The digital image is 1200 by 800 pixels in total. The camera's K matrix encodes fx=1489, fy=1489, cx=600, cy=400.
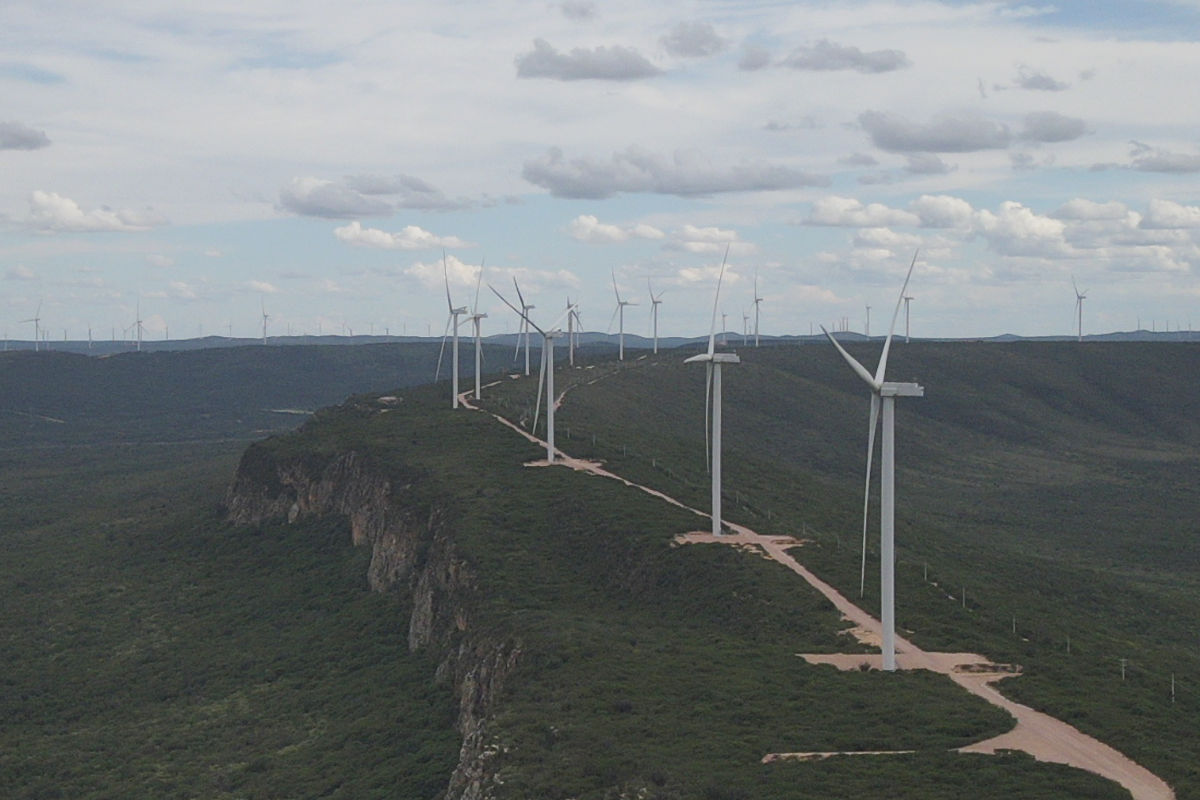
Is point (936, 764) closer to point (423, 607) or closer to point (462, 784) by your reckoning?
point (462, 784)

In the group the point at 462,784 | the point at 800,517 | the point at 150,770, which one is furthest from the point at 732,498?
the point at 462,784

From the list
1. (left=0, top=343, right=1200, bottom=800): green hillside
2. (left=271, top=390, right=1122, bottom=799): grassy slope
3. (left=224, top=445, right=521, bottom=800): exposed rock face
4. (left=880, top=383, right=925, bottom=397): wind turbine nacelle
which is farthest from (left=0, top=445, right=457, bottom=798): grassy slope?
(left=880, top=383, right=925, bottom=397): wind turbine nacelle

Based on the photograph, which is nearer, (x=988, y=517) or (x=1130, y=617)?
(x=1130, y=617)

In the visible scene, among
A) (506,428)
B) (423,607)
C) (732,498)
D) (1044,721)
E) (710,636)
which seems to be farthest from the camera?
(506,428)

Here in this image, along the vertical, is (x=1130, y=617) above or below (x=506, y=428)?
below

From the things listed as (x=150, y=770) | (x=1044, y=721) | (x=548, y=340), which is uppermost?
(x=548, y=340)

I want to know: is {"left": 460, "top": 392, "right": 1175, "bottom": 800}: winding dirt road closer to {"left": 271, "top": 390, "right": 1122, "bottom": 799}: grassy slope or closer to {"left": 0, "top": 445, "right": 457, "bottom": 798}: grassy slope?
{"left": 271, "top": 390, "right": 1122, "bottom": 799}: grassy slope

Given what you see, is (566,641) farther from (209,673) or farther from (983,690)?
(209,673)
